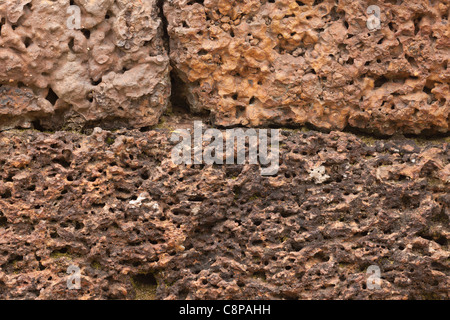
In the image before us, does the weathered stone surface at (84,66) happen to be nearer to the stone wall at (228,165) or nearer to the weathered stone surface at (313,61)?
the stone wall at (228,165)

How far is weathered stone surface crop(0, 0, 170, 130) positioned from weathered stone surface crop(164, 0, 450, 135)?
0.56ft

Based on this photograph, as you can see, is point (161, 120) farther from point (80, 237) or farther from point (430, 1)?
point (430, 1)

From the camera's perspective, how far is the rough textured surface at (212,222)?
2.99m

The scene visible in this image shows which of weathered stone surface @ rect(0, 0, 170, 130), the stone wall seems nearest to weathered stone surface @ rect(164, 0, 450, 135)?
the stone wall

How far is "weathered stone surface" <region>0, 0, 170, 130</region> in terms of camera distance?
303 centimetres

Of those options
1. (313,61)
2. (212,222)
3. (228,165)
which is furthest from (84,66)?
(313,61)

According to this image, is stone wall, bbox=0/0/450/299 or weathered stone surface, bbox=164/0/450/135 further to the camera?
weathered stone surface, bbox=164/0/450/135

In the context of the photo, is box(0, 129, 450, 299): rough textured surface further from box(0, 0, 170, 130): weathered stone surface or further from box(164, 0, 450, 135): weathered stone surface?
box(164, 0, 450, 135): weathered stone surface

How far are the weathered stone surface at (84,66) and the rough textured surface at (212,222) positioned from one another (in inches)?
6.0

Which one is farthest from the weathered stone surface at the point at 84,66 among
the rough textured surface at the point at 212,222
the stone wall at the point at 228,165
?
the rough textured surface at the point at 212,222

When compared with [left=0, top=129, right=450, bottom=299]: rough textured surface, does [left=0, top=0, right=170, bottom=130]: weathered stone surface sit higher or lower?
higher

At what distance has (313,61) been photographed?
10.7ft

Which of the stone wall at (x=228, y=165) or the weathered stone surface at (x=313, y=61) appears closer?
the stone wall at (x=228, y=165)

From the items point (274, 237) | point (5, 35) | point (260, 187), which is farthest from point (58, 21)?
point (274, 237)
